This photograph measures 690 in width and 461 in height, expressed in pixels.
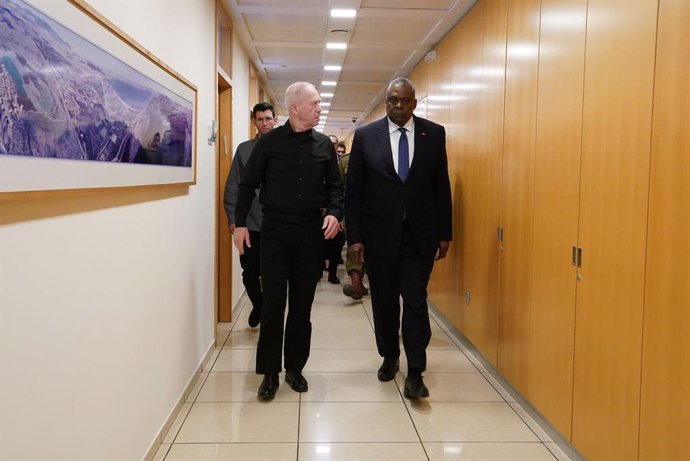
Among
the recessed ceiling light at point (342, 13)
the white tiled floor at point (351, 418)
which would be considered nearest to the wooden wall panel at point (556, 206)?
the white tiled floor at point (351, 418)

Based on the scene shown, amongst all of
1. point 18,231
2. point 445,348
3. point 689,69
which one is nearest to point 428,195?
point 445,348

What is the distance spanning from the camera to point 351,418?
267 centimetres

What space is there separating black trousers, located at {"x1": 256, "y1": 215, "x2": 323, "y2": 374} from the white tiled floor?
292 millimetres

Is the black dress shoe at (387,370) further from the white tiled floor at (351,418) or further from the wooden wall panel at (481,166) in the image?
the wooden wall panel at (481,166)

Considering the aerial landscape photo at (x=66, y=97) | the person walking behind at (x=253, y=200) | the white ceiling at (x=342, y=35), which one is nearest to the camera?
the aerial landscape photo at (x=66, y=97)

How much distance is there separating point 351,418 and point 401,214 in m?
1.06

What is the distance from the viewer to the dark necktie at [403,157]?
9.85ft

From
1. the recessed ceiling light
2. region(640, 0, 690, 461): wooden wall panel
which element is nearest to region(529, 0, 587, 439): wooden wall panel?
region(640, 0, 690, 461): wooden wall panel

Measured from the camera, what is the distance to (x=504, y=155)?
123 inches

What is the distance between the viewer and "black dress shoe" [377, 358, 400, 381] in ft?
10.4

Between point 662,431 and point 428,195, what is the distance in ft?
5.40

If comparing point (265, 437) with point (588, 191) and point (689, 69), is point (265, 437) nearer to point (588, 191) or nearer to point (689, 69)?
point (588, 191)

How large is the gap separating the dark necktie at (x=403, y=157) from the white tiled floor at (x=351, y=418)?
3.89ft

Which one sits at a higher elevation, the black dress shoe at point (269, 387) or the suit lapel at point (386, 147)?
the suit lapel at point (386, 147)
